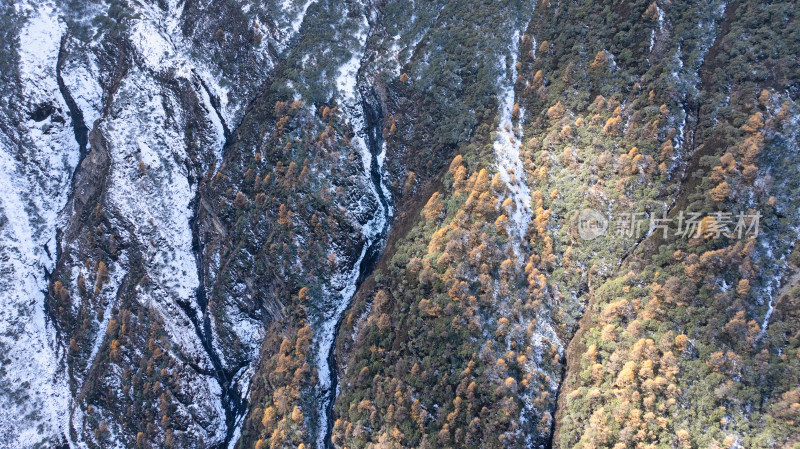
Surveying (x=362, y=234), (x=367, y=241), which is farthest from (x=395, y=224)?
(x=362, y=234)

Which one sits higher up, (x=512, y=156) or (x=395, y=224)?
(x=512, y=156)

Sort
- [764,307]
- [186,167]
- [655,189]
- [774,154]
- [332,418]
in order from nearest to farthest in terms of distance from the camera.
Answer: [764,307]
[774,154]
[655,189]
[332,418]
[186,167]

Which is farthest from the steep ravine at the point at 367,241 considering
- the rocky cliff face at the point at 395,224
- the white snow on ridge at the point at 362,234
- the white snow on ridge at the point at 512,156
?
the white snow on ridge at the point at 512,156

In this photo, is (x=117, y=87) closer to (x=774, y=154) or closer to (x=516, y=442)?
(x=516, y=442)

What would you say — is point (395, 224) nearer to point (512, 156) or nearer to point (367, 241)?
point (367, 241)

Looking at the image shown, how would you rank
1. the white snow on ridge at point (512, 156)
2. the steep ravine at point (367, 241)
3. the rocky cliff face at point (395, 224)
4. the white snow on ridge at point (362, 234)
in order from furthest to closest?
the white snow on ridge at point (362, 234), the steep ravine at point (367, 241), the white snow on ridge at point (512, 156), the rocky cliff face at point (395, 224)

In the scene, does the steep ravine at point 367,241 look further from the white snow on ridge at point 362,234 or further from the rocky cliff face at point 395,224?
the rocky cliff face at point 395,224

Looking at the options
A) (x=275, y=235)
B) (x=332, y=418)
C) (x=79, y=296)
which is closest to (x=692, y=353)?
(x=332, y=418)
